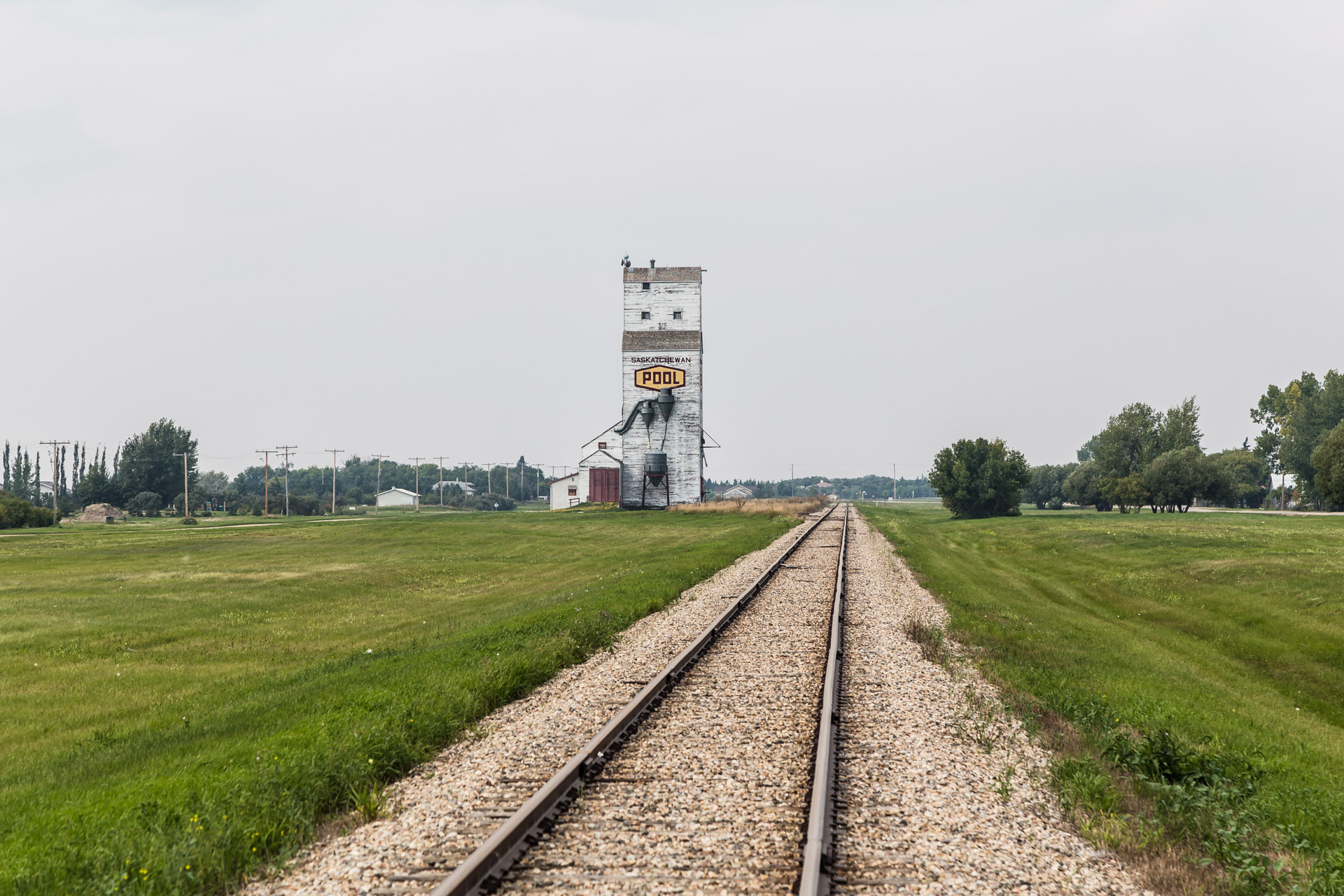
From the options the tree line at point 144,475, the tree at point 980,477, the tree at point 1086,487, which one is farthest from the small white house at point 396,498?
the tree at point 1086,487

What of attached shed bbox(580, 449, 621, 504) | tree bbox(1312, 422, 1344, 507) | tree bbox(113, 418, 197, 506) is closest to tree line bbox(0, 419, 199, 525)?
tree bbox(113, 418, 197, 506)

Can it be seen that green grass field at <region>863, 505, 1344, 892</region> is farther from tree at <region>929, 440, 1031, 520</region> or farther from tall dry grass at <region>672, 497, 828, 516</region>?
tree at <region>929, 440, 1031, 520</region>

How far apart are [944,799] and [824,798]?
1.29 metres

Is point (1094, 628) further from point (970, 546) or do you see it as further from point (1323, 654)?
point (970, 546)

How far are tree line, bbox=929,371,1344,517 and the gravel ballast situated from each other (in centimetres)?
6663

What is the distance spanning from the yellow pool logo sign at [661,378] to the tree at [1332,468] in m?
51.9

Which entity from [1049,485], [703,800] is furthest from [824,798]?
[1049,485]

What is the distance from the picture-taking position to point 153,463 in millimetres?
121375

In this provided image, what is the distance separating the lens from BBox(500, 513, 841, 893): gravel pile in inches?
221

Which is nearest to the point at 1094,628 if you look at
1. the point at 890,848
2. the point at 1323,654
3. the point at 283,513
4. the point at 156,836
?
the point at 1323,654

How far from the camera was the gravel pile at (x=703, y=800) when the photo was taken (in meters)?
5.62

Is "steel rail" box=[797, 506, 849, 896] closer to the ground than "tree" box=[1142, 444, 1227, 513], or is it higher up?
closer to the ground

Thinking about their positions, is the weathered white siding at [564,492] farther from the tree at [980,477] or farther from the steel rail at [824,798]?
the steel rail at [824,798]

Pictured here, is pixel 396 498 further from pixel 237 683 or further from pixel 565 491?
pixel 237 683
